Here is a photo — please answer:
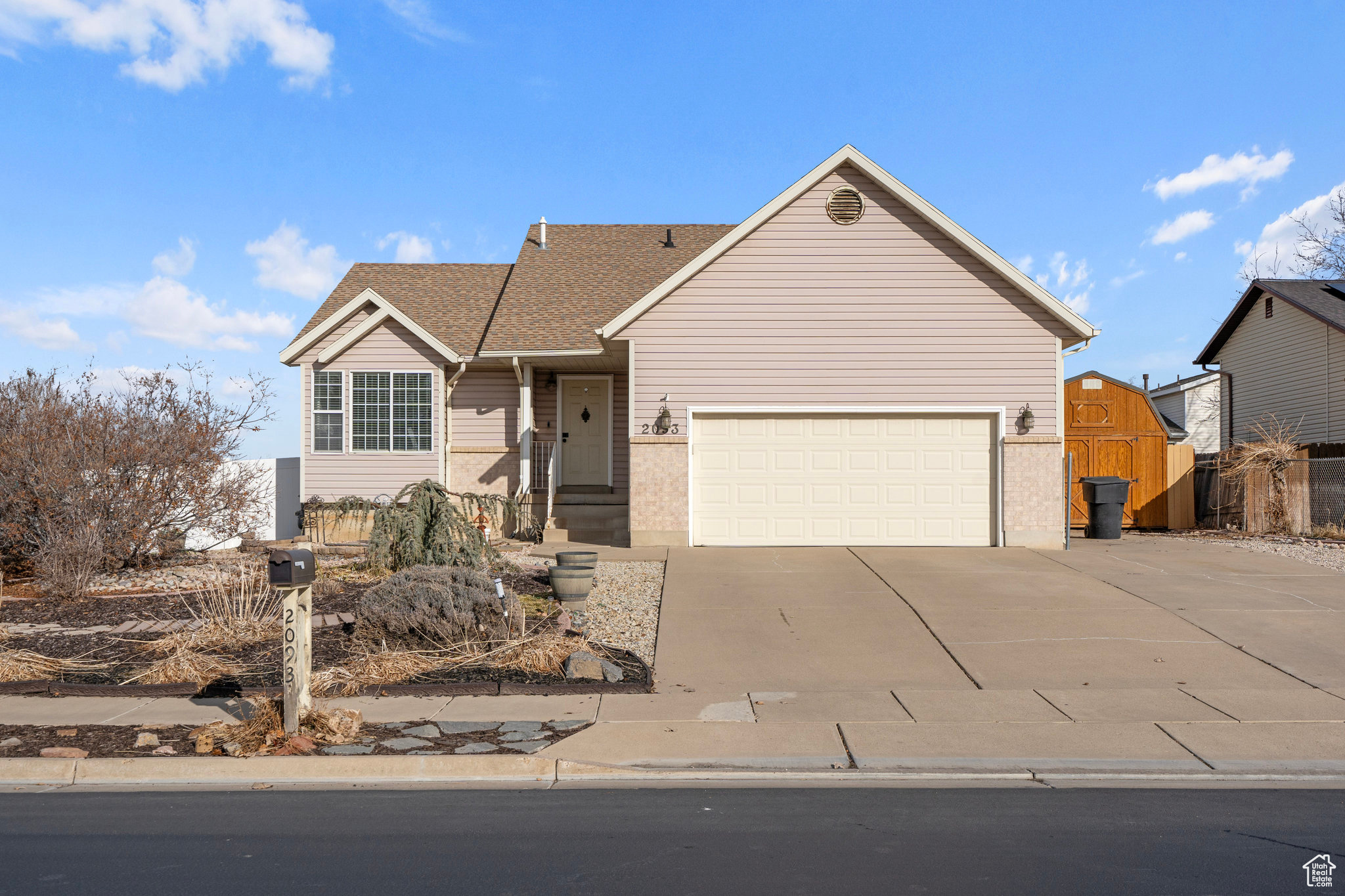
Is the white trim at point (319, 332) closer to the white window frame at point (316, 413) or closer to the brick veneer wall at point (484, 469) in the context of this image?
the white window frame at point (316, 413)

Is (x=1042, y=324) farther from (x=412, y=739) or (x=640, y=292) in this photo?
(x=412, y=739)

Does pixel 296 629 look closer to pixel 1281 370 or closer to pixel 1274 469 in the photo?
pixel 1274 469

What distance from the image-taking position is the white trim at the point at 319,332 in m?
17.8

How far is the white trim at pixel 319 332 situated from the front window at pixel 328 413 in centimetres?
→ 57

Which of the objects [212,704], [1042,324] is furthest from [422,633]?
[1042,324]

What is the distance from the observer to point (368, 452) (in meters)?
18.1

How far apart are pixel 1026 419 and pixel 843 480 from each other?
121 inches

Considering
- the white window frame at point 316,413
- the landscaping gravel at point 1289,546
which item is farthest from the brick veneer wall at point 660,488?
the landscaping gravel at point 1289,546

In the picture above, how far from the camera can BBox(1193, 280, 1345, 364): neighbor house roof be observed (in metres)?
22.1

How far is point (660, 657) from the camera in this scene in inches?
345

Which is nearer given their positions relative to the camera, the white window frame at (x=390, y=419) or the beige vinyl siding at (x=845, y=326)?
the beige vinyl siding at (x=845, y=326)

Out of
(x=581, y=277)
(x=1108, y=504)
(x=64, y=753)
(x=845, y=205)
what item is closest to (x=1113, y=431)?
(x=1108, y=504)

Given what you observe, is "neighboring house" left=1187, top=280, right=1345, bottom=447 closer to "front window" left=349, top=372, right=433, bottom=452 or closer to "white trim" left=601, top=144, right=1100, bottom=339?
"white trim" left=601, top=144, right=1100, bottom=339

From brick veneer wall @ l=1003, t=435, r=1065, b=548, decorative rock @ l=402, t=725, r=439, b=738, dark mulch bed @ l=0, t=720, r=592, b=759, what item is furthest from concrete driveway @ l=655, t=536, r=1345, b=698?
decorative rock @ l=402, t=725, r=439, b=738
